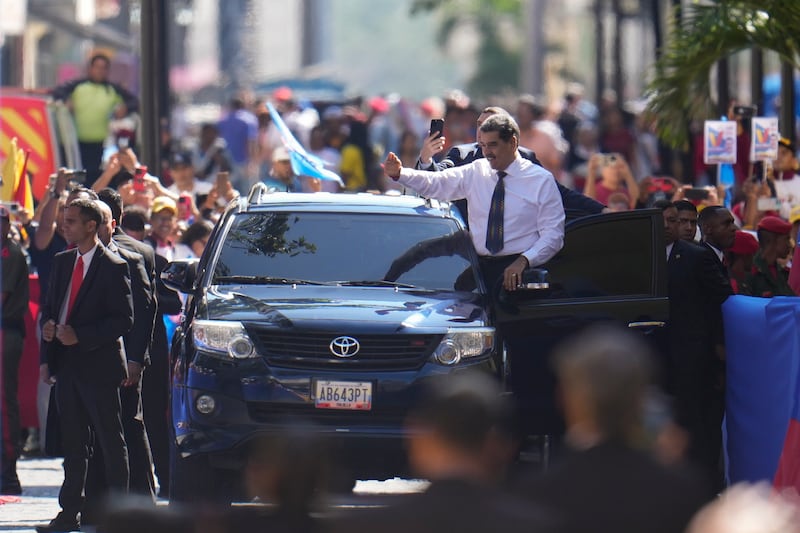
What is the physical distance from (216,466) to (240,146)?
15057 millimetres

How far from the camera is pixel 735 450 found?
1116 cm

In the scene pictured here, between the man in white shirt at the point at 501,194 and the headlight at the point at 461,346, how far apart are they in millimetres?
1202

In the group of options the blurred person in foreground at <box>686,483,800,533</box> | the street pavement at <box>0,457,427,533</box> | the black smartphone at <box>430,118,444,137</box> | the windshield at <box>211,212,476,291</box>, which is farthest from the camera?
the black smartphone at <box>430,118,444,137</box>

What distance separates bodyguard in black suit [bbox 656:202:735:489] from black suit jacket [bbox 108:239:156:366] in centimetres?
308

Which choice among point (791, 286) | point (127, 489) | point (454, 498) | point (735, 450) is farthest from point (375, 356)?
point (454, 498)

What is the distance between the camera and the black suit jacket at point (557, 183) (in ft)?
39.4

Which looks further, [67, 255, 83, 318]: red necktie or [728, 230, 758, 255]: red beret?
[728, 230, 758, 255]: red beret

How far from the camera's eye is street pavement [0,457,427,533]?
10.7 metres

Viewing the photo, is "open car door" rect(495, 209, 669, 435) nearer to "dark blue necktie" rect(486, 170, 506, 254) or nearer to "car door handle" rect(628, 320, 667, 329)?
"car door handle" rect(628, 320, 667, 329)

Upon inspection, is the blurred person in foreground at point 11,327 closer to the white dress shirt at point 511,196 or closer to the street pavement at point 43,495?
the street pavement at point 43,495

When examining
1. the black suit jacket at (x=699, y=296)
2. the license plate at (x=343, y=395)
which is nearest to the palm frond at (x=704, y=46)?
the black suit jacket at (x=699, y=296)

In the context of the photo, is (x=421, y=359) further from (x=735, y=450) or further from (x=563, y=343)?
(x=735, y=450)

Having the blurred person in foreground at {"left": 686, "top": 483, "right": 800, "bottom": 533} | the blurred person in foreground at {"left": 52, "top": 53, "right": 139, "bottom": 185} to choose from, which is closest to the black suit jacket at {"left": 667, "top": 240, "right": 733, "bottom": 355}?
the blurred person in foreground at {"left": 686, "top": 483, "right": 800, "bottom": 533}

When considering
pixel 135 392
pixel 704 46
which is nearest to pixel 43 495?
pixel 135 392
